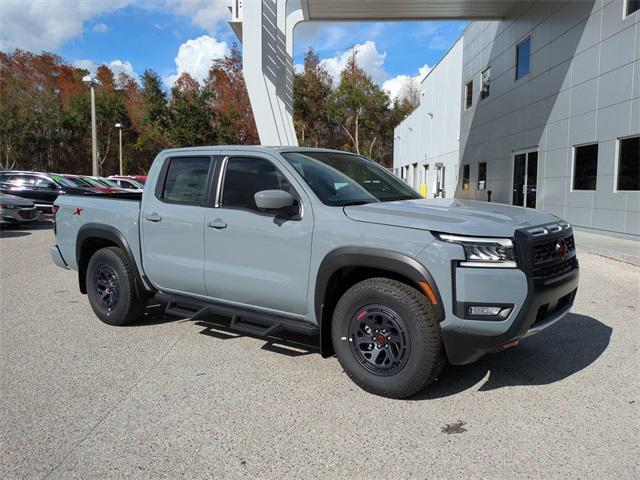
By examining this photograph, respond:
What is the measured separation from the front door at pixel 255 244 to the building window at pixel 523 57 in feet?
55.6

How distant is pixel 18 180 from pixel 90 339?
634 inches

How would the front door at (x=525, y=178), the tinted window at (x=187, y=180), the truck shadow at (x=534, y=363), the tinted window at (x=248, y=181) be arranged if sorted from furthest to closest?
the front door at (x=525, y=178) < the tinted window at (x=187, y=180) < the tinted window at (x=248, y=181) < the truck shadow at (x=534, y=363)

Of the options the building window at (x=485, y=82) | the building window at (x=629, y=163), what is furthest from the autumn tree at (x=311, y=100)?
the building window at (x=629, y=163)

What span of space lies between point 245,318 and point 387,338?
1.33 metres

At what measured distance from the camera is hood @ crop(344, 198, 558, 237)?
3.29 metres

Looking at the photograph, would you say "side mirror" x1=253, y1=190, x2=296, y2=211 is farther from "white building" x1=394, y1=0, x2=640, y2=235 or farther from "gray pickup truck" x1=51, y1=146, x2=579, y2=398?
"white building" x1=394, y1=0, x2=640, y2=235

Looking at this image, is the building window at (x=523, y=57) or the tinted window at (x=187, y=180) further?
the building window at (x=523, y=57)

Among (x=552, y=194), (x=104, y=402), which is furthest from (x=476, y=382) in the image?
(x=552, y=194)

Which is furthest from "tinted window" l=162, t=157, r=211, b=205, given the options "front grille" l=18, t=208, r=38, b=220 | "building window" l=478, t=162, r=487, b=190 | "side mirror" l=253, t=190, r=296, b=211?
"building window" l=478, t=162, r=487, b=190

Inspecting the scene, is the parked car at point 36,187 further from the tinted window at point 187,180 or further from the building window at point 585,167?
the building window at point 585,167

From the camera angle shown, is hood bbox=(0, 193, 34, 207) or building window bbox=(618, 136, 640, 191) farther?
hood bbox=(0, 193, 34, 207)

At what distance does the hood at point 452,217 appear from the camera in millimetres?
3293

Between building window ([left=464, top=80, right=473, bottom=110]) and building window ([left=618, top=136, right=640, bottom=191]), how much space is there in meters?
13.0

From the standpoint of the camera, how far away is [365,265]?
3.59 metres
